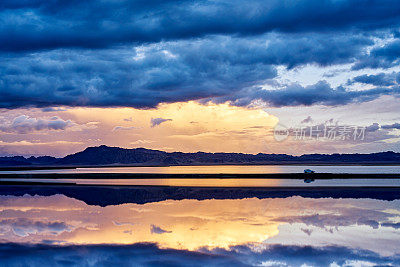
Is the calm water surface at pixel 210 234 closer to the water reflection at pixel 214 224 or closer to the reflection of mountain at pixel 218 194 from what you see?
the water reflection at pixel 214 224

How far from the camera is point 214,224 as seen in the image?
88.8 ft

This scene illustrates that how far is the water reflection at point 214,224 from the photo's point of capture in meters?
21.9

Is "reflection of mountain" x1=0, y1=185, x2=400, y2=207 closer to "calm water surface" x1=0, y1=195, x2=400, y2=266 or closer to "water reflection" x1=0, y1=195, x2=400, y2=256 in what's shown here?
"water reflection" x1=0, y1=195, x2=400, y2=256

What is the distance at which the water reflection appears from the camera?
862 inches

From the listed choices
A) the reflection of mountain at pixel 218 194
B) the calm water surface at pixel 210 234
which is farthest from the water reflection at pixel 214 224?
the reflection of mountain at pixel 218 194

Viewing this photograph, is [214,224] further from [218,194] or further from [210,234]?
[218,194]

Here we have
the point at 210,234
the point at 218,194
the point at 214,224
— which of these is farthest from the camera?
the point at 218,194

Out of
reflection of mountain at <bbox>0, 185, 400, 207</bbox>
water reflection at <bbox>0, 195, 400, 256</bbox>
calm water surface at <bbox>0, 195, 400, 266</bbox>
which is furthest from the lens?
reflection of mountain at <bbox>0, 185, 400, 207</bbox>

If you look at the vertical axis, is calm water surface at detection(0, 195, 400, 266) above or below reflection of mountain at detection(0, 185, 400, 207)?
above

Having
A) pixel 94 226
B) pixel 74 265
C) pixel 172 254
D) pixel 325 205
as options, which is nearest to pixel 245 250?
pixel 172 254

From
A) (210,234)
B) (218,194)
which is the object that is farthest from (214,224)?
(218,194)

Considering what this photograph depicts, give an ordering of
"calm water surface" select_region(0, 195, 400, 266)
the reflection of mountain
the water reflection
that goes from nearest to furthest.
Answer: "calm water surface" select_region(0, 195, 400, 266) < the water reflection < the reflection of mountain

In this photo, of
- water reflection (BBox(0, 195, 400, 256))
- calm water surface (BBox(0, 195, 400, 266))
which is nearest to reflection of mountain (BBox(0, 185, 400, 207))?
water reflection (BBox(0, 195, 400, 256))

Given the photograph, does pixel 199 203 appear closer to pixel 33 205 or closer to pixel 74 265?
pixel 33 205
